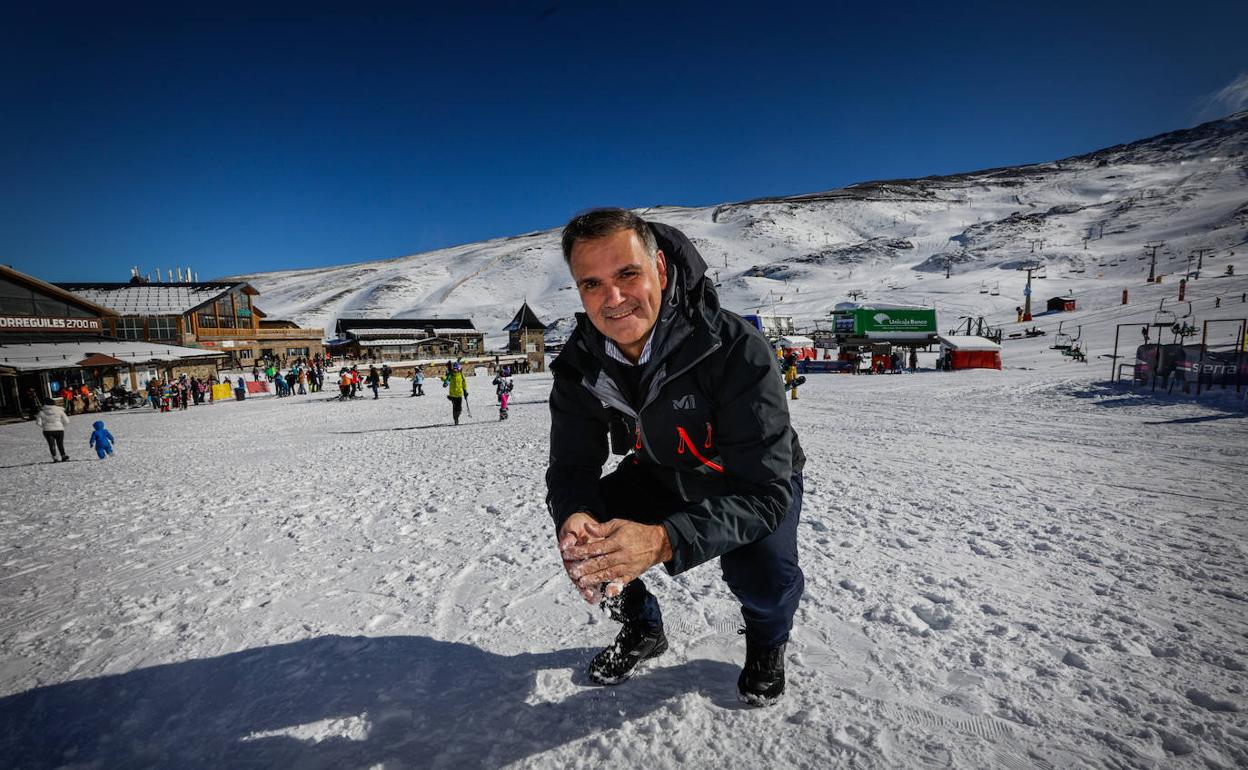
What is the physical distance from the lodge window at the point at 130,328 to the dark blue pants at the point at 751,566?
4263 centimetres

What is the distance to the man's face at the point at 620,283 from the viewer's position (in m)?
1.73

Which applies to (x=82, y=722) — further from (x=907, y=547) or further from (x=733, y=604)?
(x=907, y=547)

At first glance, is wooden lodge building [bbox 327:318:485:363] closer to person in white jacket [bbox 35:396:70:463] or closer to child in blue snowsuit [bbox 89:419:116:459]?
person in white jacket [bbox 35:396:70:463]

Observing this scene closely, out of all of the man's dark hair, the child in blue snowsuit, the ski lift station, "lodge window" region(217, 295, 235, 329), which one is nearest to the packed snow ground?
the man's dark hair

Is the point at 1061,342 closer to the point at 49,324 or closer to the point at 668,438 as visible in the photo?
the point at 668,438

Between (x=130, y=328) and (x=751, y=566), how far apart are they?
4351 centimetres

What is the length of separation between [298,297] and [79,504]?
12351 centimetres

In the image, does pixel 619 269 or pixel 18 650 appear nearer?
pixel 619 269

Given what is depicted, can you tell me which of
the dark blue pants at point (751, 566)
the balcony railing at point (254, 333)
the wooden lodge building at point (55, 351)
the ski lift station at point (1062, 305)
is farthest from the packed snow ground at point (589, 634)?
the ski lift station at point (1062, 305)

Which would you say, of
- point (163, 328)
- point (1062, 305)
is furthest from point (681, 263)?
point (1062, 305)

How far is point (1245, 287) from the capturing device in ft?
129

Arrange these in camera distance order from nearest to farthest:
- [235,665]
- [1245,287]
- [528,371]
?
[235,665] → [1245,287] → [528,371]

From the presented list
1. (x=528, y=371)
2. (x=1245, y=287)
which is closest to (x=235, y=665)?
(x=528, y=371)

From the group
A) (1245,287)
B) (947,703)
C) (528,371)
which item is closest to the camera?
(947,703)
